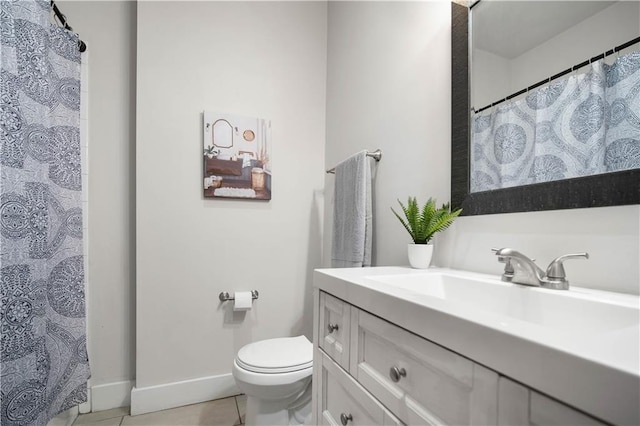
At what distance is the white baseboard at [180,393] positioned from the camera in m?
1.64

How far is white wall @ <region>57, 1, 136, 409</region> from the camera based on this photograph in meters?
1.70

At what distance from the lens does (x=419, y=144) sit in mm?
1252

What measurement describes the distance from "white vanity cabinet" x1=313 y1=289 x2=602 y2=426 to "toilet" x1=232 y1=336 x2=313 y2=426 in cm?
35

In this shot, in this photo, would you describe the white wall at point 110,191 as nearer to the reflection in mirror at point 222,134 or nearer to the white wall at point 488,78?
the reflection in mirror at point 222,134

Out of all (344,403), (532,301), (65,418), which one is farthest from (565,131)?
(65,418)

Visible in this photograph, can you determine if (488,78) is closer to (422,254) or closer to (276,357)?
(422,254)

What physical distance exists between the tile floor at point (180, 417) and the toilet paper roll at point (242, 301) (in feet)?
1.81

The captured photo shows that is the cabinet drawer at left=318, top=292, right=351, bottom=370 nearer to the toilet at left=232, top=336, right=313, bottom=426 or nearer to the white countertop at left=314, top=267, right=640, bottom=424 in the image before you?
the white countertop at left=314, top=267, right=640, bottom=424

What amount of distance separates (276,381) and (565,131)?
1.32 m

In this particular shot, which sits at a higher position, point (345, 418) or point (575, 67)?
point (575, 67)

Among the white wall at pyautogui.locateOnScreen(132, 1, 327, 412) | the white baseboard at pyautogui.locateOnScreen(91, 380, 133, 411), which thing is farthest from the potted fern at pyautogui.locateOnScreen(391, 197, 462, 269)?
the white baseboard at pyautogui.locateOnScreen(91, 380, 133, 411)

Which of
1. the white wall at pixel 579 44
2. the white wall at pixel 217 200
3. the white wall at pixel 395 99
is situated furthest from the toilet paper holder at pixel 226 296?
the white wall at pixel 579 44

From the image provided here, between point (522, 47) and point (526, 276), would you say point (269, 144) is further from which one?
point (526, 276)

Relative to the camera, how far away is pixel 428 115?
3.98 feet
